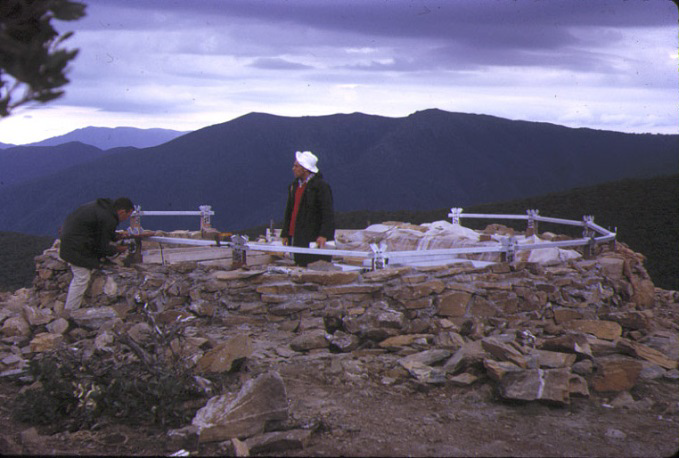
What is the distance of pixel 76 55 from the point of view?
3398mm

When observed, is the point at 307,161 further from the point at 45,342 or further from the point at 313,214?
the point at 45,342

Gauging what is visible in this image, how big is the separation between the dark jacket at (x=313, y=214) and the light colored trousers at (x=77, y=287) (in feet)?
8.50

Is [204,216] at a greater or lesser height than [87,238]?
lesser

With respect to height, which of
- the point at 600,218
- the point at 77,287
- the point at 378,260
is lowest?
the point at 600,218

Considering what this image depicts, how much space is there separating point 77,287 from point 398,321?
152 inches

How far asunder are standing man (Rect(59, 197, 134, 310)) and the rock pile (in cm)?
21

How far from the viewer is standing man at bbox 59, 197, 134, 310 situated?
778 cm

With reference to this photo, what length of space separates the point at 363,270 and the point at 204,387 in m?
3.01

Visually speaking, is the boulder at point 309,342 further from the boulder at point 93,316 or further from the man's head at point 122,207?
the man's head at point 122,207

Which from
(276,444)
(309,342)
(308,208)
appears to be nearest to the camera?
(276,444)

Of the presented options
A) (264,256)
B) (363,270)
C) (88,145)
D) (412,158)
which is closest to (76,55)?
(363,270)

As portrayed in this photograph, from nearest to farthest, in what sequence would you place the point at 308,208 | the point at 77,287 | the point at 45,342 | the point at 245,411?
1. the point at 245,411
2. the point at 45,342
3. the point at 77,287
4. the point at 308,208

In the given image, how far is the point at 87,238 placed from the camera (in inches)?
310

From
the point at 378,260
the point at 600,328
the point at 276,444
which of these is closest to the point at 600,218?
the point at 600,328
